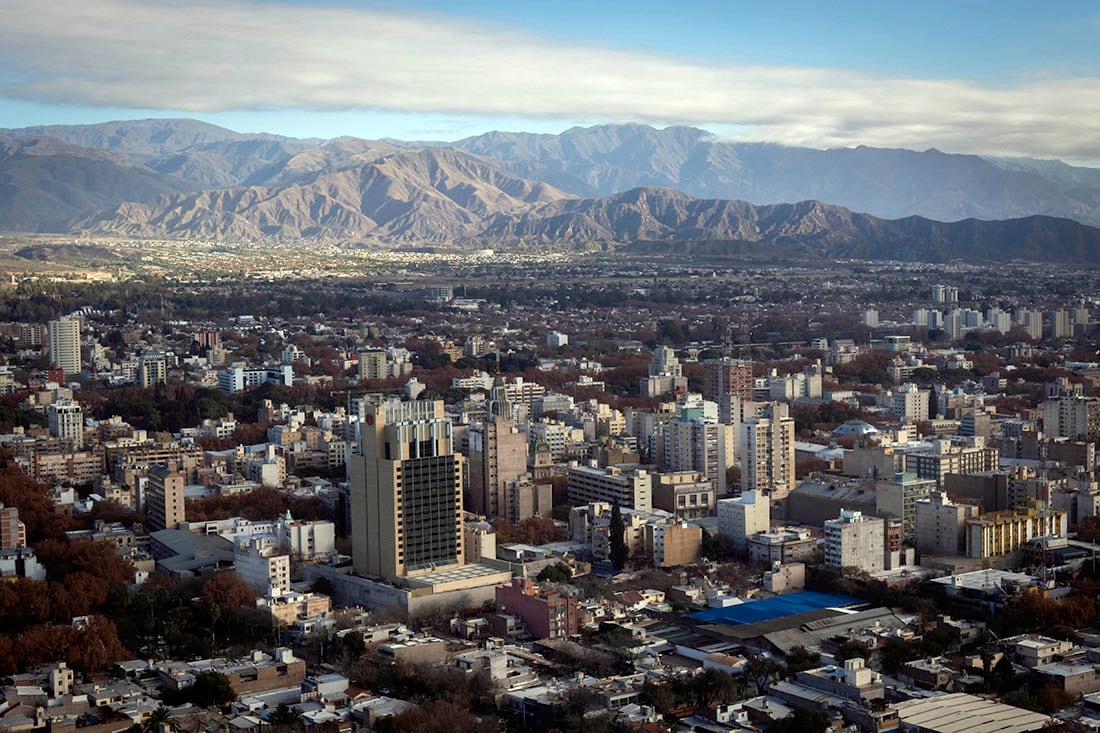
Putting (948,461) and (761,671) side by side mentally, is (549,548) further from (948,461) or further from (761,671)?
(948,461)

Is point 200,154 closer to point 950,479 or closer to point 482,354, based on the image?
point 482,354

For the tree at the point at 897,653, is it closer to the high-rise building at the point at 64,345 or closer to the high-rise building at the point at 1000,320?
the high-rise building at the point at 64,345

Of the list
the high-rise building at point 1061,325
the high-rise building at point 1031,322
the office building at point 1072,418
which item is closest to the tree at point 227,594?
the office building at point 1072,418

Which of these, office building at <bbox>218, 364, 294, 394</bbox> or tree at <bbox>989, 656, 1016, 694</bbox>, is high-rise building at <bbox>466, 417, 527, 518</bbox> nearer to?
tree at <bbox>989, 656, 1016, 694</bbox>

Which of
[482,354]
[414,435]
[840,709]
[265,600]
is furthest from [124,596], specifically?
[482,354]

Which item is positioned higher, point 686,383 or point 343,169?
point 343,169

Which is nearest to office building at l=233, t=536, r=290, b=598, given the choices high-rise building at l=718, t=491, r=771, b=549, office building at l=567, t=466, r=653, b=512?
office building at l=567, t=466, r=653, b=512

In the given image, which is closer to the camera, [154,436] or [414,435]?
[414,435]

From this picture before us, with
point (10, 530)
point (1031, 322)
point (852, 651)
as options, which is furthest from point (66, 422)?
point (1031, 322)
